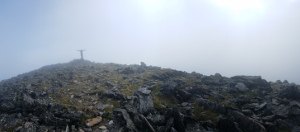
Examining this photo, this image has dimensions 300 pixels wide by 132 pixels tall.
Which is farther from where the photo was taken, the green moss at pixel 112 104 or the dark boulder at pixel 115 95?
the dark boulder at pixel 115 95

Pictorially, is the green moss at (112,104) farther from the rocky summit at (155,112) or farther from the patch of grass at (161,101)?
the patch of grass at (161,101)

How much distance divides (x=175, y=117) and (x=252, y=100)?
10990 millimetres

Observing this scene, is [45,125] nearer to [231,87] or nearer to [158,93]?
[158,93]

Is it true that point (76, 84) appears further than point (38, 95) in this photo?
Yes

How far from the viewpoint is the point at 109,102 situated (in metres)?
18.9

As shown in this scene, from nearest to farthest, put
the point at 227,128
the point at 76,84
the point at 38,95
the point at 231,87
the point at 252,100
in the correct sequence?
the point at 227,128
the point at 252,100
the point at 38,95
the point at 231,87
the point at 76,84

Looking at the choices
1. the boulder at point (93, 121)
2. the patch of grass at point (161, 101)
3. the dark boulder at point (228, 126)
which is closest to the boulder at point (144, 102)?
the patch of grass at point (161, 101)

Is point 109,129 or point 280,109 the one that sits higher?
point 280,109

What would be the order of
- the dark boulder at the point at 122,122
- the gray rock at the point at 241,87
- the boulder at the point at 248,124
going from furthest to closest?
1. the gray rock at the point at 241,87
2. the dark boulder at the point at 122,122
3. the boulder at the point at 248,124

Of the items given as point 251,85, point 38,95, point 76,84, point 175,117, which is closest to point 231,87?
point 251,85

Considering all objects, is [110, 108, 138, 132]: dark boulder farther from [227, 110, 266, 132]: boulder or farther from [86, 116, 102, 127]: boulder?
[227, 110, 266, 132]: boulder

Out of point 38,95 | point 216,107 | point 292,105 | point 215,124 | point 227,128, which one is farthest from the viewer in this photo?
point 38,95

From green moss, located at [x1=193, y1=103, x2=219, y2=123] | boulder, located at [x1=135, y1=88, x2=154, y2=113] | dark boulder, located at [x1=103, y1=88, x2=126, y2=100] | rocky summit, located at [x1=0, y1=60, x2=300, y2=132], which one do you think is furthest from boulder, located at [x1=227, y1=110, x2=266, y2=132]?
dark boulder, located at [x1=103, y1=88, x2=126, y2=100]

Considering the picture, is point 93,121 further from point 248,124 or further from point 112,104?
point 248,124
